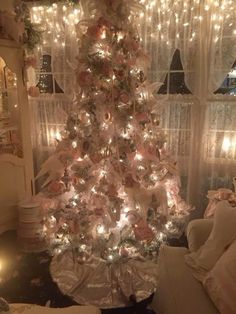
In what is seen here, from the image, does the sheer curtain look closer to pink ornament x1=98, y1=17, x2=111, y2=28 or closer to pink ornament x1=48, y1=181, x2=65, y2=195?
pink ornament x1=98, y1=17, x2=111, y2=28

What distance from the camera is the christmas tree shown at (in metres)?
2.10

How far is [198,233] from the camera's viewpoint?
1789 millimetres

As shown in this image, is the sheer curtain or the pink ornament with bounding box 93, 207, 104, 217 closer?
the pink ornament with bounding box 93, 207, 104, 217

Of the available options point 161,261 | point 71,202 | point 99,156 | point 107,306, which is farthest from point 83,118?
point 107,306

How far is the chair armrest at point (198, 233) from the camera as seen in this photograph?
1761 millimetres

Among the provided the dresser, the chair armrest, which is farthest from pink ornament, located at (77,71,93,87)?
the chair armrest

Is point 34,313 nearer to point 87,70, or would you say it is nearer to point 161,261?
point 161,261

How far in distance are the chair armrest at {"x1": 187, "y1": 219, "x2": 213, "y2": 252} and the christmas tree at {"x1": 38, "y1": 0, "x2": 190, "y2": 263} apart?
38 cm

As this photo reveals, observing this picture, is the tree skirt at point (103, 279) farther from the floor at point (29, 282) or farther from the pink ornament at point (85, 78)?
the pink ornament at point (85, 78)

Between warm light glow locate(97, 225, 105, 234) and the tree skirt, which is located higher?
warm light glow locate(97, 225, 105, 234)

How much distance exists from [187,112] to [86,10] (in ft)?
4.59

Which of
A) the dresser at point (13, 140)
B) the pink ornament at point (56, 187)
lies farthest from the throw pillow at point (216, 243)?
the dresser at point (13, 140)

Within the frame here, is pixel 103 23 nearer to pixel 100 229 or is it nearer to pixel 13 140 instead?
pixel 100 229

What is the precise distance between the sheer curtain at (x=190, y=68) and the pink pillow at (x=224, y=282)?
156cm
